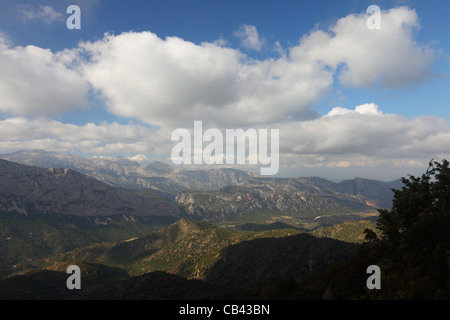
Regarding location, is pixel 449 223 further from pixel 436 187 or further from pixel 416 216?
pixel 436 187

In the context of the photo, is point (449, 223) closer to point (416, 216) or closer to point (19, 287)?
point (416, 216)

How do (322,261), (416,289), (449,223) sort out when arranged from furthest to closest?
(322,261) → (449,223) → (416,289)

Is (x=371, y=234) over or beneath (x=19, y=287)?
over

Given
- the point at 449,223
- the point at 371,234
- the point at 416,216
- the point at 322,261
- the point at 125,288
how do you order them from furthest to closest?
the point at 125,288 → the point at 322,261 → the point at 371,234 → the point at 416,216 → the point at 449,223
